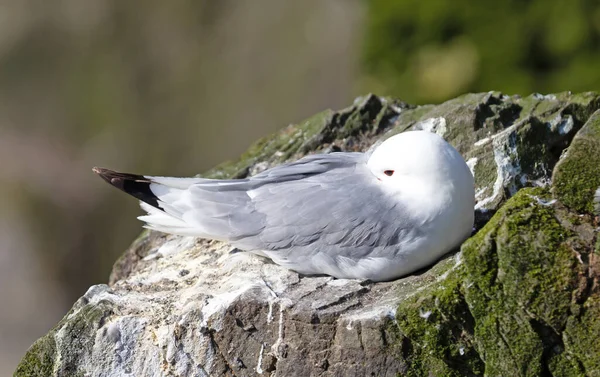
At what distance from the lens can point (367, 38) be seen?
25.5ft

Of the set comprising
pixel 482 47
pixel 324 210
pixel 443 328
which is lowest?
pixel 443 328

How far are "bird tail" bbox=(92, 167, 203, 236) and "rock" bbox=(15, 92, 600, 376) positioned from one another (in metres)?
0.28

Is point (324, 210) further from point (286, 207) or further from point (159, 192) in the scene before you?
point (159, 192)

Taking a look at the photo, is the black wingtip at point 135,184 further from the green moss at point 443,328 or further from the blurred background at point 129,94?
the blurred background at point 129,94

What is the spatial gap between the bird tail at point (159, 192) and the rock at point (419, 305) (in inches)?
11.0

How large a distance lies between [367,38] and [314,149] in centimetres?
316

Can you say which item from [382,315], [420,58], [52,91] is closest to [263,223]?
[382,315]

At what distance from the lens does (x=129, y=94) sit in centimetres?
1092

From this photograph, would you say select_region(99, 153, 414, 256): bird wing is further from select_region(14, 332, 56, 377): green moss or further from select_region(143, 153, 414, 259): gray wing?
select_region(14, 332, 56, 377): green moss

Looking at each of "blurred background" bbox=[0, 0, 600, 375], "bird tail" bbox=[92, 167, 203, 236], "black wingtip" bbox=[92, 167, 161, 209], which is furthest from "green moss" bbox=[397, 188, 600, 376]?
"blurred background" bbox=[0, 0, 600, 375]

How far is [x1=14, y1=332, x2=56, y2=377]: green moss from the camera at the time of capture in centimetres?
361

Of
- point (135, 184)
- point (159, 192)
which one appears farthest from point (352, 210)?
point (135, 184)

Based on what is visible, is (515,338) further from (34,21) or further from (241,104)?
(34,21)

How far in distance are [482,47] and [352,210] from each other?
4.25 meters
